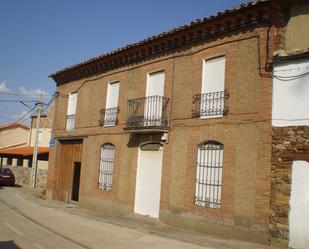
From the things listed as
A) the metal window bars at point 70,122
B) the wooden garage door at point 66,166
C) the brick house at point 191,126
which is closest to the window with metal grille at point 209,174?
the brick house at point 191,126

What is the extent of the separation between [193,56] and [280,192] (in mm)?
5936

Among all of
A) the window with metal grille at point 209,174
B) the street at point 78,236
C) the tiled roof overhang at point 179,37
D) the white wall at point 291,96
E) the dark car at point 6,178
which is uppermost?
the tiled roof overhang at point 179,37

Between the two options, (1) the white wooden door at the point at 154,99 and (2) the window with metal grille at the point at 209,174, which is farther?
(1) the white wooden door at the point at 154,99

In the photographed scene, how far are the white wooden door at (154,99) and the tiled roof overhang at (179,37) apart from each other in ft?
3.16

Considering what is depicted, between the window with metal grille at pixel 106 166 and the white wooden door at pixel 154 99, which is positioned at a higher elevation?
the white wooden door at pixel 154 99

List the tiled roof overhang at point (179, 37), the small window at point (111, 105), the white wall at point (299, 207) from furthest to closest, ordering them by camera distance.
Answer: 1. the small window at point (111, 105)
2. the tiled roof overhang at point (179, 37)
3. the white wall at point (299, 207)

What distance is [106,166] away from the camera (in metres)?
19.4

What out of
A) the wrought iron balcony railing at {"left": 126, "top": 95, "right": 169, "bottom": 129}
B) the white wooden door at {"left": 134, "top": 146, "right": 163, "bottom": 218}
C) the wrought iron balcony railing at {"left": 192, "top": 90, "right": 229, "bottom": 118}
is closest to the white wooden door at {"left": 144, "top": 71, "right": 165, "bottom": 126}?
the wrought iron balcony railing at {"left": 126, "top": 95, "right": 169, "bottom": 129}

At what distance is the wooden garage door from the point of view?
22594mm

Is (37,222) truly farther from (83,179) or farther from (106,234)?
(83,179)

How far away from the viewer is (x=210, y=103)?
13.9 meters

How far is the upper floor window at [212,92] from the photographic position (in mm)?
13609

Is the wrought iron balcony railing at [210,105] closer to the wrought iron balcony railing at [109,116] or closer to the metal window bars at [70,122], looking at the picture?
the wrought iron balcony railing at [109,116]

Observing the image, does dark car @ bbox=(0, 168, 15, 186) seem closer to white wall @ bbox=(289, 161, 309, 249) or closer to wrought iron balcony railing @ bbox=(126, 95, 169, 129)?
wrought iron balcony railing @ bbox=(126, 95, 169, 129)
